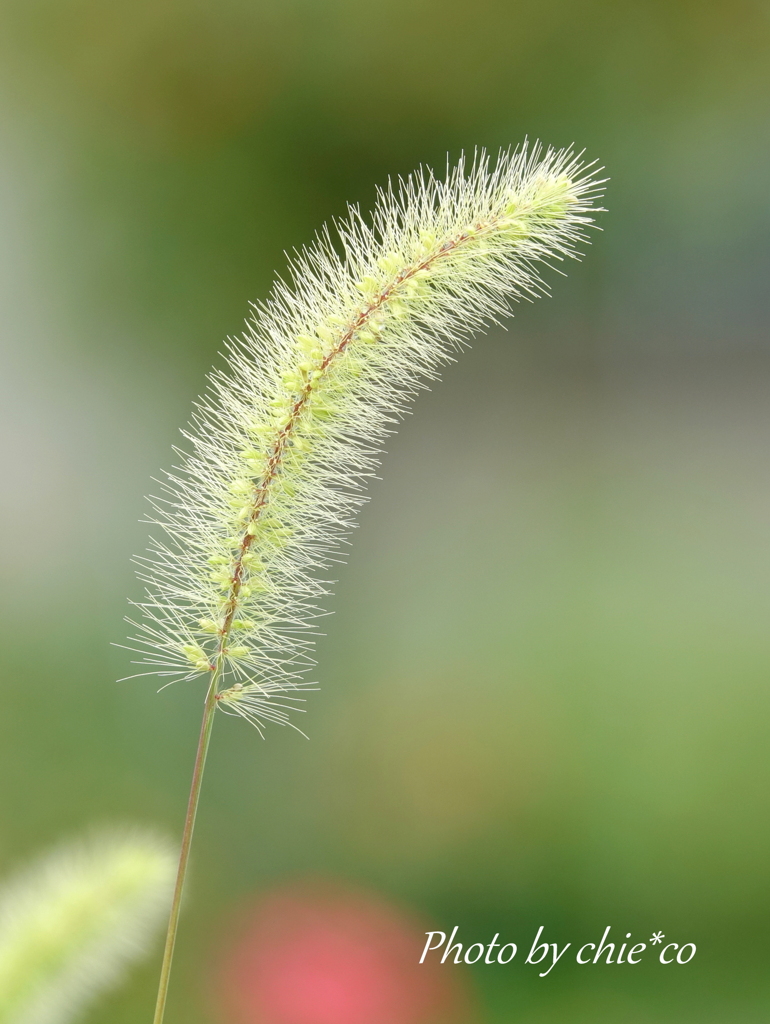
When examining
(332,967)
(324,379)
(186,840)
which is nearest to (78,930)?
(186,840)

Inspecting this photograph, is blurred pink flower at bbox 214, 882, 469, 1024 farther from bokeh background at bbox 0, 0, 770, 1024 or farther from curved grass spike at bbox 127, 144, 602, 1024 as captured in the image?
curved grass spike at bbox 127, 144, 602, 1024

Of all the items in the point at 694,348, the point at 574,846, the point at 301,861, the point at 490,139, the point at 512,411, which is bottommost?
the point at 301,861

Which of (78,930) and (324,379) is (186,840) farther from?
(324,379)

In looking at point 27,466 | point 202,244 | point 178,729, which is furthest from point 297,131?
point 178,729

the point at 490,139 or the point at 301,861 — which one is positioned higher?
the point at 490,139

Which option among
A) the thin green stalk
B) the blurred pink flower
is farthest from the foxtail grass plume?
the blurred pink flower

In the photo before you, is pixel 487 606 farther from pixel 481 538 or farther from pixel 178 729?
pixel 178 729
